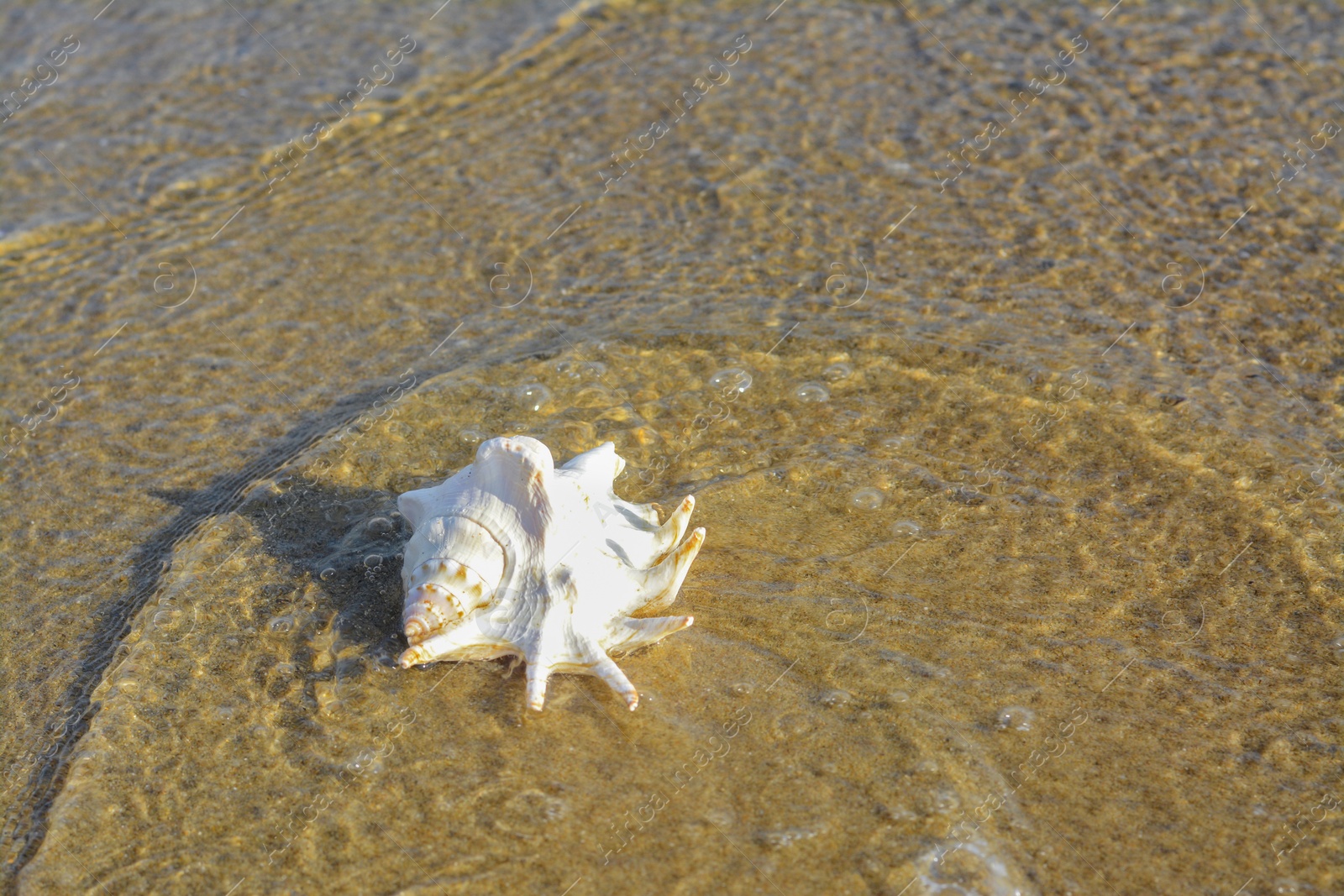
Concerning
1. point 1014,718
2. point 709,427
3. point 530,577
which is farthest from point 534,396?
point 1014,718

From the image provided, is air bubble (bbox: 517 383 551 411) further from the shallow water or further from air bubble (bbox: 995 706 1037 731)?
air bubble (bbox: 995 706 1037 731)

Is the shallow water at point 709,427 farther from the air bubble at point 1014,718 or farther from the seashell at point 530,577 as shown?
the seashell at point 530,577

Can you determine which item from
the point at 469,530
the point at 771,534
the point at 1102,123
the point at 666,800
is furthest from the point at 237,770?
the point at 1102,123

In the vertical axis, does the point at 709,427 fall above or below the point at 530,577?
below

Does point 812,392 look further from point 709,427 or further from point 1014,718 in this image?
point 1014,718

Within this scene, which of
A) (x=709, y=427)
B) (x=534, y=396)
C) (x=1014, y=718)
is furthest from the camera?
(x=534, y=396)

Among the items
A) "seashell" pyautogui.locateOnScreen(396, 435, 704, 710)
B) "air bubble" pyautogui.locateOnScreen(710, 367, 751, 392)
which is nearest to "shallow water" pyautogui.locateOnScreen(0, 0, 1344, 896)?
"air bubble" pyautogui.locateOnScreen(710, 367, 751, 392)

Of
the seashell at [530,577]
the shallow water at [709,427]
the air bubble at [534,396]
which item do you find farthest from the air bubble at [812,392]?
the seashell at [530,577]
